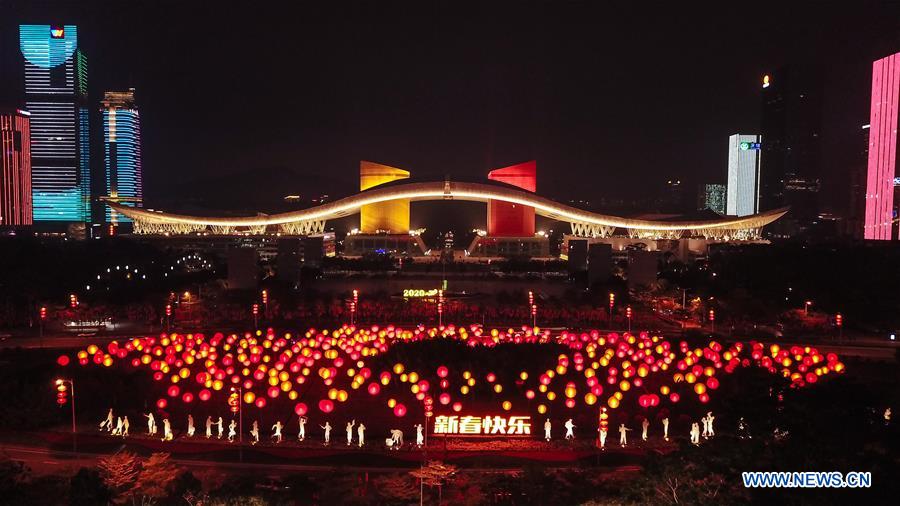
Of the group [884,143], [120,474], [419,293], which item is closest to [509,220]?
[419,293]

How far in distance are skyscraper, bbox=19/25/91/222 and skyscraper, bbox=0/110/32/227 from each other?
461 centimetres

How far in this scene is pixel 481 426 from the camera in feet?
35.4

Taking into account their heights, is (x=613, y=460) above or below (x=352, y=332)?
below

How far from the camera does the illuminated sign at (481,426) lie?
1073cm

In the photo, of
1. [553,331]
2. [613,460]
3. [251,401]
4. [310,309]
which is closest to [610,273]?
[553,331]

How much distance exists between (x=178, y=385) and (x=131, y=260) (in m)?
22.0

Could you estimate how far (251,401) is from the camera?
36.4 feet

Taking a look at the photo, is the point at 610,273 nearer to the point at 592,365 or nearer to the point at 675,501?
the point at 592,365

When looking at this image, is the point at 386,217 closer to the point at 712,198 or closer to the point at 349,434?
the point at 349,434

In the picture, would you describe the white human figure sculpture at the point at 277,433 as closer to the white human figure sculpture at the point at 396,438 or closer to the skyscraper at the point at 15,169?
the white human figure sculpture at the point at 396,438

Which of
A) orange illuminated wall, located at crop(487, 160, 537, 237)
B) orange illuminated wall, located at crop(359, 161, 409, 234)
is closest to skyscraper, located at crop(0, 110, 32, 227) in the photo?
orange illuminated wall, located at crop(359, 161, 409, 234)

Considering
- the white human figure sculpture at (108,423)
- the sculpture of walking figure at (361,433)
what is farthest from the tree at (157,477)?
the sculpture of walking figure at (361,433)

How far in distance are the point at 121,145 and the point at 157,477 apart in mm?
86665

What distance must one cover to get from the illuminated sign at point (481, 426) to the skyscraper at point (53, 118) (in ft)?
232
